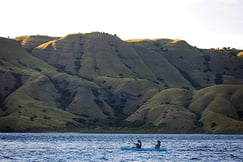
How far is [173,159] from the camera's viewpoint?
97938 mm

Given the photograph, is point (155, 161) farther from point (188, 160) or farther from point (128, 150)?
point (128, 150)

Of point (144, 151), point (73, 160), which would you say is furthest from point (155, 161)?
point (144, 151)

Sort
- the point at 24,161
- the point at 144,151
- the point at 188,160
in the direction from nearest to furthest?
the point at 24,161 → the point at 188,160 → the point at 144,151

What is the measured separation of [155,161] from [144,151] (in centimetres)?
2870

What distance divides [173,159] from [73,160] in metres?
18.2

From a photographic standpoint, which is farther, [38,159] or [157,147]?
[157,147]

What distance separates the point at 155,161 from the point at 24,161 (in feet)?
71.1

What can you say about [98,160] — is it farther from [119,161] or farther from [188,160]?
[188,160]

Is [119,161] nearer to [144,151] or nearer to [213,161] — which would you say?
[213,161]

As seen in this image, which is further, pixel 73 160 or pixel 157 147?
pixel 157 147

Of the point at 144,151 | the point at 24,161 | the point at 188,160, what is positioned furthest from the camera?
the point at 144,151

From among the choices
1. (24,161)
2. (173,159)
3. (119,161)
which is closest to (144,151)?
(173,159)

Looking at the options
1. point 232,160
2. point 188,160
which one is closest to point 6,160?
point 188,160

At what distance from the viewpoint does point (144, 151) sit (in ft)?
398
